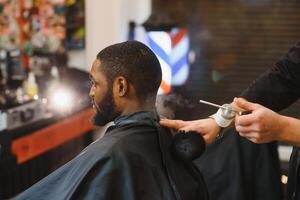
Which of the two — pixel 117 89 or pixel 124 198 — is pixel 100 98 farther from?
pixel 124 198

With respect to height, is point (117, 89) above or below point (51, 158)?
above

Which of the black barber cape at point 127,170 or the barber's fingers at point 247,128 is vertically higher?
the barber's fingers at point 247,128

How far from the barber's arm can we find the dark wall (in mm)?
2458

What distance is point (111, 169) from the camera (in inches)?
52.0

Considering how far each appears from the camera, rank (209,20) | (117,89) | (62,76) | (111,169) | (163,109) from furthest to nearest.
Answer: (209,20), (62,76), (163,109), (117,89), (111,169)

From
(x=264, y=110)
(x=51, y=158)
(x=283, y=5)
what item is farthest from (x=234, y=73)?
(x=264, y=110)

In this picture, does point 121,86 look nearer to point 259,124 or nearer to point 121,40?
point 259,124

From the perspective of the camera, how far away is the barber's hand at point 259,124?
1.36 metres

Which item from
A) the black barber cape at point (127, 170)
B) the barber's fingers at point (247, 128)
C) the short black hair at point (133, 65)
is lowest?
the black barber cape at point (127, 170)

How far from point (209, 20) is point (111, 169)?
9.30ft

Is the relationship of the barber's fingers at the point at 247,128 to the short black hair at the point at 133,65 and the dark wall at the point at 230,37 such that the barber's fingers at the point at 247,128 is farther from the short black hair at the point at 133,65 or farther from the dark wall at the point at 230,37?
the dark wall at the point at 230,37

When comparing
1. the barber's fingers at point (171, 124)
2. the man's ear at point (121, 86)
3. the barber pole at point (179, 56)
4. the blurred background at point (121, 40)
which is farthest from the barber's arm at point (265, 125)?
the barber pole at point (179, 56)

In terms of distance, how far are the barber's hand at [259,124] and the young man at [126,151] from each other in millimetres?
216

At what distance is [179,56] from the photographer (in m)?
3.87
